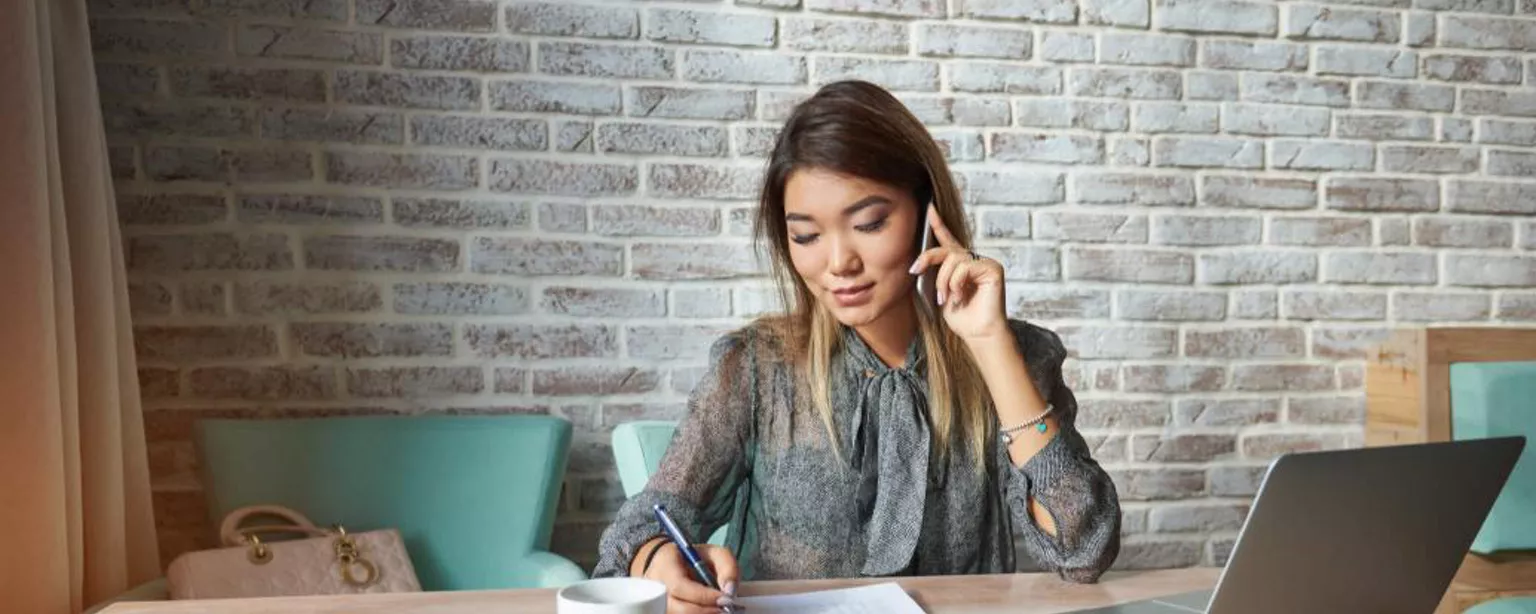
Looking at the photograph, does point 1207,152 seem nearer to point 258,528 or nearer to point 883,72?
point 883,72

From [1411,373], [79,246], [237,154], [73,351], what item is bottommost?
[1411,373]

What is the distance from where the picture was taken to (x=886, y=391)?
1581 mm

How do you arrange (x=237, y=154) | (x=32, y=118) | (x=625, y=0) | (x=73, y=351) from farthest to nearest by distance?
(x=625, y=0) → (x=237, y=154) → (x=73, y=351) → (x=32, y=118)

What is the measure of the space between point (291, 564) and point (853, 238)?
1.10m

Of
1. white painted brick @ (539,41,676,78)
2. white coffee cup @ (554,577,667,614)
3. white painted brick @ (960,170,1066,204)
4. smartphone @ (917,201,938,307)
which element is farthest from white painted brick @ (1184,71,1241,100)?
white coffee cup @ (554,577,667,614)

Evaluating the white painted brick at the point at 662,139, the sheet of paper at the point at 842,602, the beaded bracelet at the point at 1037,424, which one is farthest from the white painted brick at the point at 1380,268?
the sheet of paper at the point at 842,602

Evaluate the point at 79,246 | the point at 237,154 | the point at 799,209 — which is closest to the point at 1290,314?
the point at 799,209

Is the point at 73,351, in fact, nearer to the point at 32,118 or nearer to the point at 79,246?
the point at 79,246

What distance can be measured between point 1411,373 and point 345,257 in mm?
2232

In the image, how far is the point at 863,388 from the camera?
5.25 feet

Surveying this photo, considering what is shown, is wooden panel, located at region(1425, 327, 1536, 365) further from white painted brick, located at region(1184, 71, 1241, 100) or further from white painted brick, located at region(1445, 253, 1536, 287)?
white painted brick, located at region(1184, 71, 1241, 100)

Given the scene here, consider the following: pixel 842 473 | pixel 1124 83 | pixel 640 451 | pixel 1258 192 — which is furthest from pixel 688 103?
pixel 1258 192

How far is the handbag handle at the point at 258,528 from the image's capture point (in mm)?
1990

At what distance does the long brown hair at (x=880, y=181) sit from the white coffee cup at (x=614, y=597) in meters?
0.64
